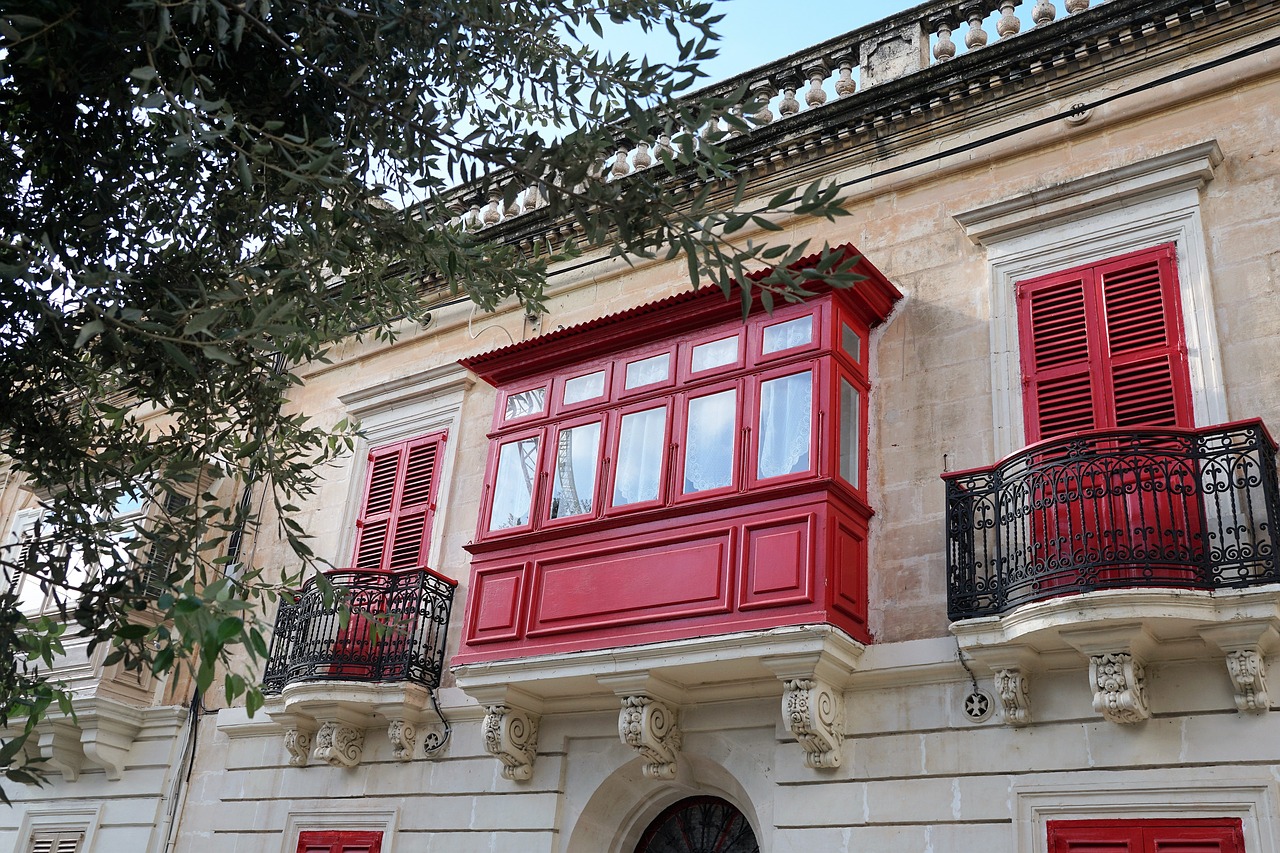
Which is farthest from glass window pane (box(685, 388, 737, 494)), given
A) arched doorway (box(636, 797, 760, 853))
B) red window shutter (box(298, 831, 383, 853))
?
red window shutter (box(298, 831, 383, 853))

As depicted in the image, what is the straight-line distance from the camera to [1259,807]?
6.36m

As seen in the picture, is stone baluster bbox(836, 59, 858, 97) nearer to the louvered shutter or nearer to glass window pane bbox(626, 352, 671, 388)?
glass window pane bbox(626, 352, 671, 388)

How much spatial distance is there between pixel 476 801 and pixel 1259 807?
5.68m

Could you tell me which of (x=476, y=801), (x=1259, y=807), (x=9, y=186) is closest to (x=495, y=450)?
(x=476, y=801)

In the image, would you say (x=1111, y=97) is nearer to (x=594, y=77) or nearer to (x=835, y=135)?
(x=835, y=135)

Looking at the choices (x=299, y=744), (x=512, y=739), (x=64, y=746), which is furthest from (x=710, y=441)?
(x=64, y=746)

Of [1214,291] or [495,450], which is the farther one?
[495,450]

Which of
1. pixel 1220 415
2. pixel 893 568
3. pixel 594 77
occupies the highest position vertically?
pixel 594 77

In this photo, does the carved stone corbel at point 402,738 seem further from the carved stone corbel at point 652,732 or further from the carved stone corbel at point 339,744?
the carved stone corbel at point 652,732

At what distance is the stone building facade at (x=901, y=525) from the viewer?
6867 mm

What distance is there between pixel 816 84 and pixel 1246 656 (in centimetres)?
614

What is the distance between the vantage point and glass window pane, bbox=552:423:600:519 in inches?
368

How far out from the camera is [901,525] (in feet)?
27.5

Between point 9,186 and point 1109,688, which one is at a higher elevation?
point 9,186
